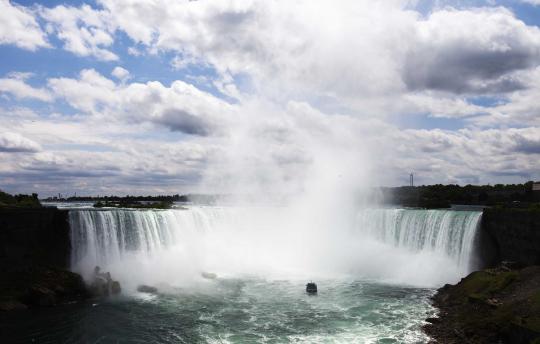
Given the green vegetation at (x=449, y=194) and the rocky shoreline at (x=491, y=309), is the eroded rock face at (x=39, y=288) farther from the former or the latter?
the green vegetation at (x=449, y=194)

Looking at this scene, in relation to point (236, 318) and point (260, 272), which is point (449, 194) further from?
point (236, 318)

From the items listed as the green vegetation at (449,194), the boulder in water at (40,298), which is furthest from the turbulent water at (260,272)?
the green vegetation at (449,194)

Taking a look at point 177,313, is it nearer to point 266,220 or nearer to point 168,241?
point 168,241

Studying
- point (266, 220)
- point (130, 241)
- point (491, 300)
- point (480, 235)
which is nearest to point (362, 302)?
point (491, 300)

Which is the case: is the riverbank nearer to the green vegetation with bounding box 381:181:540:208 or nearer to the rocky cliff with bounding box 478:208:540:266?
Answer: the rocky cliff with bounding box 478:208:540:266

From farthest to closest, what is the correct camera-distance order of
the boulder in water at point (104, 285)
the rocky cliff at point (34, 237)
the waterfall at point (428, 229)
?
1. the waterfall at point (428, 229)
2. the boulder in water at point (104, 285)
3. the rocky cliff at point (34, 237)

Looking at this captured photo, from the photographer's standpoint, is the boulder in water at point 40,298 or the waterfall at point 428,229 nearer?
the boulder in water at point 40,298
